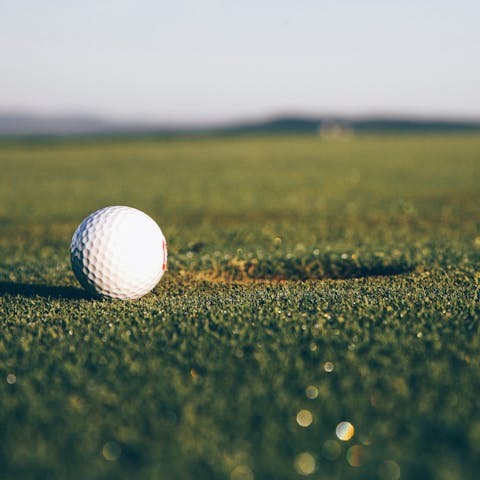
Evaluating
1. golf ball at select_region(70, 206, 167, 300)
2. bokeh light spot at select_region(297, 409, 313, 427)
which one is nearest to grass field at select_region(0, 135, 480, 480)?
bokeh light spot at select_region(297, 409, 313, 427)

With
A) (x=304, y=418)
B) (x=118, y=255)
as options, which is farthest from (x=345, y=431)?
(x=118, y=255)

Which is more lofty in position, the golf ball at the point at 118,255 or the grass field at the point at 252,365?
the golf ball at the point at 118,255

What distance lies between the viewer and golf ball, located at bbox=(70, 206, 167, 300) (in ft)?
14.2

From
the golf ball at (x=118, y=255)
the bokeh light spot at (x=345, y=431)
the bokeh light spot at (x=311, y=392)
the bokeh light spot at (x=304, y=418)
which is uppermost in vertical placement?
the golf ball at (x=118, y=255)

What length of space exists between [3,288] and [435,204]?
7833 mm

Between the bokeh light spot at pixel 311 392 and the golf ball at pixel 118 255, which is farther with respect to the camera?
the golf ball at pixel 118 255

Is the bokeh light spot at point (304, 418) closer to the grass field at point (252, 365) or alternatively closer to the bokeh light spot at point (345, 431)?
the grass field at point (252, 365)

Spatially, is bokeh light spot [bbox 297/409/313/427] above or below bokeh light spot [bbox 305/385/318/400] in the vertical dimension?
below

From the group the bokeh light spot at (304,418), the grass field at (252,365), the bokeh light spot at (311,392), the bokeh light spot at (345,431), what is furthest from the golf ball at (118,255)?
the bokeh light spot at (345,431)

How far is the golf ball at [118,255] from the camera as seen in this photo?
14.2 feet

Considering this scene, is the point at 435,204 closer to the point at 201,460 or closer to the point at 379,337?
the point at 379,337

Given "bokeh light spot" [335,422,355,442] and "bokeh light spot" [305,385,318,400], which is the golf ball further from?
"bokeh light spot" [335,422,355,442]

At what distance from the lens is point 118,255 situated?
14.5ft

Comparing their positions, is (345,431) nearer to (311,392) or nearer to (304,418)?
(304,418)
